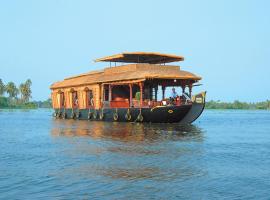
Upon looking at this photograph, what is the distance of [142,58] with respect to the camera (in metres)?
34.0

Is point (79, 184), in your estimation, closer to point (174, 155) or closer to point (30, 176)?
point (30, 176)

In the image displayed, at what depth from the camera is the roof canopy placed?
31.2 meters

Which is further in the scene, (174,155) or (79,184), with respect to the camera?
(174,155)

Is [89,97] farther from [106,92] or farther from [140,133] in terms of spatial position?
[140,133]

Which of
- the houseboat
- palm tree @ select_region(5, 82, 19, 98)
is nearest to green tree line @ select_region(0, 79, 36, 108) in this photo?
palm tree @ select_region(5, 82, 19, 98)

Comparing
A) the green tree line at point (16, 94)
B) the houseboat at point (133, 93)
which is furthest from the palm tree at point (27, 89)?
the houseboat at point (133, 93)

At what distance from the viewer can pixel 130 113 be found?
2839 centimetres

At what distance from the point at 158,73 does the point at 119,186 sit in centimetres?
1933

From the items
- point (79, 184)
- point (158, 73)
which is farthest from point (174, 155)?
point (158, 73)

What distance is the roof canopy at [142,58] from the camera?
31.2 m

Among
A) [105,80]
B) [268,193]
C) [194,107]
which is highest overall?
[105,80]

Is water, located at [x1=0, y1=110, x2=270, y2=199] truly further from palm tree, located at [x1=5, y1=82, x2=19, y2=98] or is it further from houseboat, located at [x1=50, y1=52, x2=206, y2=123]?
palm tree, located at [x1=5, y1=82, x2=19, y2=98]

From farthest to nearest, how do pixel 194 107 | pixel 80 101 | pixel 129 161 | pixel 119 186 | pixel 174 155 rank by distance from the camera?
pixel 80 101 → pixel 194 107 → pixel 174 155 → pixel 129 161 → pixel 119 186

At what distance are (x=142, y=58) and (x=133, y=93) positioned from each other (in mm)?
2851
